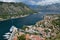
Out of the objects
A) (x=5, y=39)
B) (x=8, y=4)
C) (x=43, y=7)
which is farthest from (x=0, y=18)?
(x=5, y=39)

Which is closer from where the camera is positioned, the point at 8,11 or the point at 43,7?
the point at 43,7

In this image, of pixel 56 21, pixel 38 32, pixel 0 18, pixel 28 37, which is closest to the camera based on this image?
pixel 28 37

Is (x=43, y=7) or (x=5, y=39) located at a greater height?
(x=43, y=7)

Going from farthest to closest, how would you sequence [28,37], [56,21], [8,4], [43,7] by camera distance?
[8,4], [43,7], [56,21], [28,37]

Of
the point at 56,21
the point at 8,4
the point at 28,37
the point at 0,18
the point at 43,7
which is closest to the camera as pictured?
the point at 28,37

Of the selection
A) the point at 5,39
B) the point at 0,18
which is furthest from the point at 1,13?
the point at 5,39

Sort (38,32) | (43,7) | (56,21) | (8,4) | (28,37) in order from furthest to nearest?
1. (8,4)
2. (43,7)
3. (56,21)
4. (38,32)
5. (28,37)

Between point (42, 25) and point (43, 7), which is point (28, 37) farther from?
Answer: point (43, 7)

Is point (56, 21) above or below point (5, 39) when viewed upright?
above

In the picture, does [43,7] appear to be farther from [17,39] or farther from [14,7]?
[14,7]

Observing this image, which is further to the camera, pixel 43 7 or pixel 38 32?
pixel 43 7
